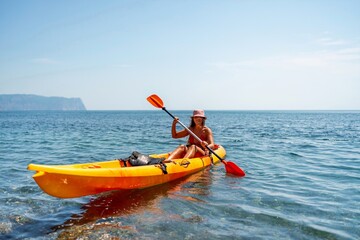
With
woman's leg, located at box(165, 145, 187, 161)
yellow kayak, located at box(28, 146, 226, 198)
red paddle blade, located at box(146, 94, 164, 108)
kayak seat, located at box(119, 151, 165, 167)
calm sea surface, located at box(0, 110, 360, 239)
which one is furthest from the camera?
red paddle blade, located at box(146, 94, 164, 108)

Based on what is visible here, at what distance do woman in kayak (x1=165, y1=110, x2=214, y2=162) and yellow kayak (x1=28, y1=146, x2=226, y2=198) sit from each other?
0.51m

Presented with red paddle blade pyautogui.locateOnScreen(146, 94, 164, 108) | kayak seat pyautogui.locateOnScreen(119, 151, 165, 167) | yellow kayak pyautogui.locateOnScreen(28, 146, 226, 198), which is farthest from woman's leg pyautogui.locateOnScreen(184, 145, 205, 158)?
red paddle blade pyautogui.locateOnScreen(146, 94, 164, 108)

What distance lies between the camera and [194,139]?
9.38 m

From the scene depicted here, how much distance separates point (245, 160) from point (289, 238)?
7.13 metres

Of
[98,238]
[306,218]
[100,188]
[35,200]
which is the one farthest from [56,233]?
[306,218]

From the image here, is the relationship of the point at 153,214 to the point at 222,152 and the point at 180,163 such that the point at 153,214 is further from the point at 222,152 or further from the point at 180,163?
the point at 222,152

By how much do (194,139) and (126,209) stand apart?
12.9ft

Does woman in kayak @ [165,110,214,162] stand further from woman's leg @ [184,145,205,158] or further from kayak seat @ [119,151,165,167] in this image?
kayak seat @ [119,151,165,167]

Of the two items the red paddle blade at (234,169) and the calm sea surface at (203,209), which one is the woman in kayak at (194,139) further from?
the red paddle blade at (234,169)

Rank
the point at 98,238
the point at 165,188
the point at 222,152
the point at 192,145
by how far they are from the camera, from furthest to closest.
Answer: the point at 222,152 → the point at 192,145 → the point at 165,188 → the point at 98,238

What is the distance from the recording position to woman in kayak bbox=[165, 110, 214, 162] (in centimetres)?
879

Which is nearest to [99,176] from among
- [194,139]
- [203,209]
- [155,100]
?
[203,209]

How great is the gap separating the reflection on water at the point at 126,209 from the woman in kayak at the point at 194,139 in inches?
37.9

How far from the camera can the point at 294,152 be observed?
45.4ft
